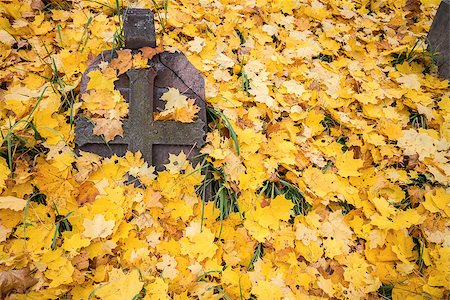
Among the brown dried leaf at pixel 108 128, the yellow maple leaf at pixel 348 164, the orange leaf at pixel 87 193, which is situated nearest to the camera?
the orange leaf at pixel 87 193

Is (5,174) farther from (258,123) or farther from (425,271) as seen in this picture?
(425,271)

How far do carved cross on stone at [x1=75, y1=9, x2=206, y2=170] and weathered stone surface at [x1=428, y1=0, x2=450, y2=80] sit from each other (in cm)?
206

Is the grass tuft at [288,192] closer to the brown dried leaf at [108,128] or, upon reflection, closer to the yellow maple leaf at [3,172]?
the brown dried leaf at [108,128]

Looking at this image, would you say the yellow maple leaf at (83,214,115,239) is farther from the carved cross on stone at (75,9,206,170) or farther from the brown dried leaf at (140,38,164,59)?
the brown dried leaf at (140,38,164,59)

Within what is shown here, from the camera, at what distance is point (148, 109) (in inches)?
79.4

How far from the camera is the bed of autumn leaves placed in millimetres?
1713

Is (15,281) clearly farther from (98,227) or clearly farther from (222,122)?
→ (222,122)

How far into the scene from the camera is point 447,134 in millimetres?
2443

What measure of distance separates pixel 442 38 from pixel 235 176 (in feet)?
7.05

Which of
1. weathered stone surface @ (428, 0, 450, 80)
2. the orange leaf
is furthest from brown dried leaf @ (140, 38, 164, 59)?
weathered stone surface @ (428, 0, 450, 80)

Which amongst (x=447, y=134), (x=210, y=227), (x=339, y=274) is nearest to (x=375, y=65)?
(x=447, y=134)

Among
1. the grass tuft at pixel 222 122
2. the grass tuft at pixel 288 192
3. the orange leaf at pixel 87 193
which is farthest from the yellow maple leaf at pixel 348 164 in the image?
the orange leaf at pixel 87 193

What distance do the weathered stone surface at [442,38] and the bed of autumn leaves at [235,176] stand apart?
95 mm

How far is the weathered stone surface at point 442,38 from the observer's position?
9.02ft
